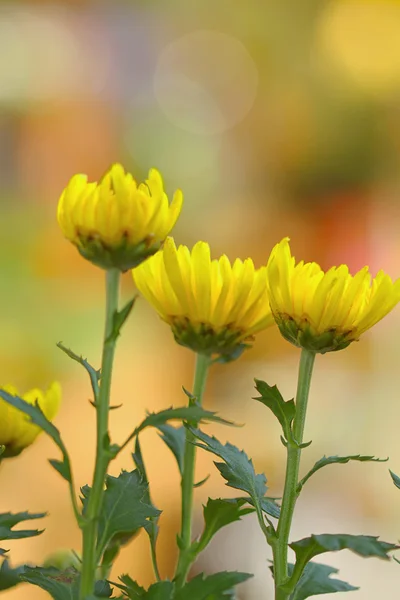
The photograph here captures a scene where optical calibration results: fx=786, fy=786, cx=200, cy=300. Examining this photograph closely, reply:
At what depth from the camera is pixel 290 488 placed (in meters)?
0.28

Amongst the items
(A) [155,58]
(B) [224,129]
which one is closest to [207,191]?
(B) [224,129]

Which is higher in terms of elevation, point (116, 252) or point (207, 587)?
point (116, 252)

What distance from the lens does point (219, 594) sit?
0.83 ft

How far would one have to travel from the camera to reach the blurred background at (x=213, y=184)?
175 centimetres

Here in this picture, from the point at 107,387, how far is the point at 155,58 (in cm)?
169

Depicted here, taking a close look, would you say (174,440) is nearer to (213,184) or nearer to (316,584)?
(316,584)

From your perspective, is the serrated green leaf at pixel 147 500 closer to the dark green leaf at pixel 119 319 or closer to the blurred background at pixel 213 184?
the dark green leaf at pixel 119 319

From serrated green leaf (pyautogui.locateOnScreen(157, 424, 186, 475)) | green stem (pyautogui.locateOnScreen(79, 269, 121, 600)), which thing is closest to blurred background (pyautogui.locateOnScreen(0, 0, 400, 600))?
serrated green leaf (pyautogui.locateOnScreen(157, 424, 186, 475))

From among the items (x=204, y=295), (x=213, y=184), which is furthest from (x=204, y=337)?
(x=213, y=184)

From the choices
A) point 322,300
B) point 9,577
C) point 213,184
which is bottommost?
point 9,577

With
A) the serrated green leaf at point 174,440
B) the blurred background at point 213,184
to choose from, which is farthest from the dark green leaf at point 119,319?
the blurred background at point 213,184

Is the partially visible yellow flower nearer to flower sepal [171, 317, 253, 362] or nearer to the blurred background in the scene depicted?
flower sepal [171, 317, 253, 362]

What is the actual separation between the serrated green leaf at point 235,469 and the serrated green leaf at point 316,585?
35mm

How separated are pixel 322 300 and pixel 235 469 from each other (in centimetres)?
7
